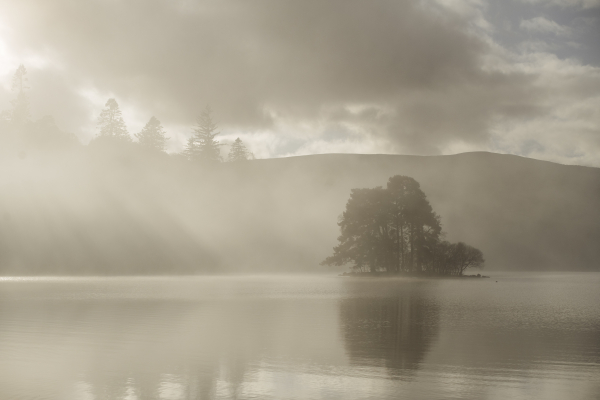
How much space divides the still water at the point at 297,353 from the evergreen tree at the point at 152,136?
111 metres

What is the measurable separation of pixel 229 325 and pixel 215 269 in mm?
78483

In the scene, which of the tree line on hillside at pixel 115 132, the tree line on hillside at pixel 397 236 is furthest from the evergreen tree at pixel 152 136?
the tree line on hillside at pixel 397 236

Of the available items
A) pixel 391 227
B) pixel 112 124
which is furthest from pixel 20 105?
pixel 391 227

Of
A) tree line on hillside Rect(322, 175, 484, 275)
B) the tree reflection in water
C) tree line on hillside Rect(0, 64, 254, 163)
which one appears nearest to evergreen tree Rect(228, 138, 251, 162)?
tree line on hillside Rect(0, 64, 254, 163)

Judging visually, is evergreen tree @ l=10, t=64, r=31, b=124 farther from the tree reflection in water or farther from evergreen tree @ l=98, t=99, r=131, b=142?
the tree reflection in water

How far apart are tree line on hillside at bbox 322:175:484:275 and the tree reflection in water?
→ 51567 mm

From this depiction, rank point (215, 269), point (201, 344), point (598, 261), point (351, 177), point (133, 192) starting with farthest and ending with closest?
point (351, 177), point (598, 261), point (133, 192), point (215, 269), point (201, 344)

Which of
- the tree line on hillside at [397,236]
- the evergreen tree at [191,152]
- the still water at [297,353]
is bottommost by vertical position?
the still water at [297,353]

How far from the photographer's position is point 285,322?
26.2 meters

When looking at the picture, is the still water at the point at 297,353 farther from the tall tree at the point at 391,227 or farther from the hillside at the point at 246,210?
the hillside at the point at 246,210

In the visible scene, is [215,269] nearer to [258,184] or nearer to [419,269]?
[419,269]

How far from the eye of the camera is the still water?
43.0 feet

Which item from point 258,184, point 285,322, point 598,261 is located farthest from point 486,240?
point 285,322

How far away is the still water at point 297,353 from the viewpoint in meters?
13.1
